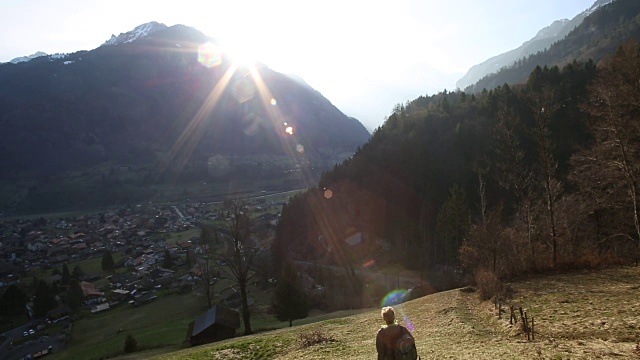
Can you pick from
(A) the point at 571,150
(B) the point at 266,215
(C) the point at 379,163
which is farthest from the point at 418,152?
(B) the point at 266,215

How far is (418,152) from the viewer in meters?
102

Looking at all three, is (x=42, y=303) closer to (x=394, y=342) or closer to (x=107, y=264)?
(x=107, y=264)

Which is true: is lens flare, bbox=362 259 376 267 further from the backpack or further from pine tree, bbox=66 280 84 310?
the backpack

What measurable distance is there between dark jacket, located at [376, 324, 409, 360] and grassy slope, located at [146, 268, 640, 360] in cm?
706

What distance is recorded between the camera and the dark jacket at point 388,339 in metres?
7.66

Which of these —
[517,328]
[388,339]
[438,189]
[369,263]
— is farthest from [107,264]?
[388,339]

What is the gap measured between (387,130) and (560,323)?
104895mm

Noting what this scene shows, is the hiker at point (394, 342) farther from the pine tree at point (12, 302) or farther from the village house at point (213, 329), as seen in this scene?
the pine tree at point (12, 302)

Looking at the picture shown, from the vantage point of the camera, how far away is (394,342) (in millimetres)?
7652

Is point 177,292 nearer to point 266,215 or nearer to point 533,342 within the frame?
point 266,215

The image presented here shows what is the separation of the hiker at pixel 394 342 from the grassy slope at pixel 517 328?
696 cm

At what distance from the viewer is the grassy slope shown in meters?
12.5

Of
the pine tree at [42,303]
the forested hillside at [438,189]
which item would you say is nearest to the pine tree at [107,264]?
the pine tree at [42,303]

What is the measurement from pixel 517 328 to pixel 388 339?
11.8 metres
